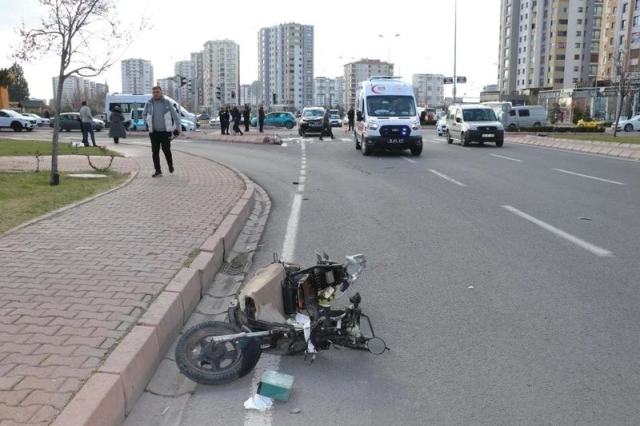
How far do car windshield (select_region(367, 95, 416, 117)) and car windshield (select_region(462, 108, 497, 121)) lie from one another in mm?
7274

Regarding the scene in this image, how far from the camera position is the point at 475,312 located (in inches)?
197

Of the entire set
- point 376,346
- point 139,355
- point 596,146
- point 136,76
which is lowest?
point 376,346

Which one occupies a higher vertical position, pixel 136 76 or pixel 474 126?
pixel 136 76

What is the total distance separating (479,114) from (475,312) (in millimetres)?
25344

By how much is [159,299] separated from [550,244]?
16.2ft

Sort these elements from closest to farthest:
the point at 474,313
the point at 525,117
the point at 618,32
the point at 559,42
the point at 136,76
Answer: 1. the point at 474,313
2. the point at 525,117
3. the point at 618,32
4. the point at 136,76
5. the point at 559,42

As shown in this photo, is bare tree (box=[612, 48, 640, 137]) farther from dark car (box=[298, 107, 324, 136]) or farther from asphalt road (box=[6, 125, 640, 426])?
asphalt road (box=[6, 125, 640, 426])

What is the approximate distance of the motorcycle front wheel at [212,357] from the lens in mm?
3830

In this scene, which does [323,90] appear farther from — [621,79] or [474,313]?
[474,313]

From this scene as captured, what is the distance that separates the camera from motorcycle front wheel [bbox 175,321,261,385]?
12.6 ft

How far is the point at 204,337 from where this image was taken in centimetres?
403

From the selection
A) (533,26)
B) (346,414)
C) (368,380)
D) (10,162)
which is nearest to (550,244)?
(368,380)

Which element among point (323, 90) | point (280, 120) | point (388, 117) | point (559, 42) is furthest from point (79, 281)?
point (323, 90)

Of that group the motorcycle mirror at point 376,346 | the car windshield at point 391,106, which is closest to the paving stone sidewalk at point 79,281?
the motorcycle mirror at point 376,346
